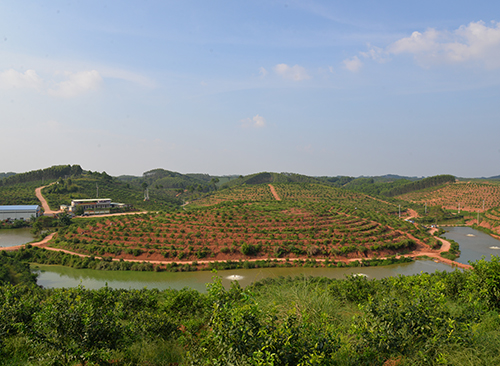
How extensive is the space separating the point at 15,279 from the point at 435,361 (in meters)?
35.9

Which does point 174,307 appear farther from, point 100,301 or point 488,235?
point 488,235

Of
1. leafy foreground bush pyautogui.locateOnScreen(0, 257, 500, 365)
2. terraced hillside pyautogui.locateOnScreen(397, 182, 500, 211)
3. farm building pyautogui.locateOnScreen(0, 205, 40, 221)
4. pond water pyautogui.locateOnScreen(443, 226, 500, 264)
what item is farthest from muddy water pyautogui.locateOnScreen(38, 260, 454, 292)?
terraced hillside pyautogui.locateOnScreen(397, 182, 500, 211)

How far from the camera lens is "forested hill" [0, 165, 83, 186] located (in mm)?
98750

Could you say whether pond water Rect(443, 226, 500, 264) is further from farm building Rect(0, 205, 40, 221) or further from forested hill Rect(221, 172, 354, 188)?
forested hill Rect(221, 172, 354, 188)

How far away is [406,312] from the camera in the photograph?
611cm

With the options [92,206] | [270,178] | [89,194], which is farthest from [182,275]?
[270,178]

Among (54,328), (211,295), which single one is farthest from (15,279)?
(211,295)

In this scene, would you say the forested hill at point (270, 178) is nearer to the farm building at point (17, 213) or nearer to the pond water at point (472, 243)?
the pond water at point (472, 243)

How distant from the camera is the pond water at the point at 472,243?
4078 centimetres

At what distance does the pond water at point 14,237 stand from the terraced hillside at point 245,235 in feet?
28.5

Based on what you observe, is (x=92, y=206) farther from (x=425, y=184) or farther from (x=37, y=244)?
(x=425, y=184)

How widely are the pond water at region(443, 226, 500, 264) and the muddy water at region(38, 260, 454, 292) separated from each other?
783 cm

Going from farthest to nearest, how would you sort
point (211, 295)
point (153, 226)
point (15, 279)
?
point (153, 226), point (15, 279), point (211, 295)

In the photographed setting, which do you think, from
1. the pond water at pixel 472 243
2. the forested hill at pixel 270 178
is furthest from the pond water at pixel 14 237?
the forested hill at pixel 270 178
